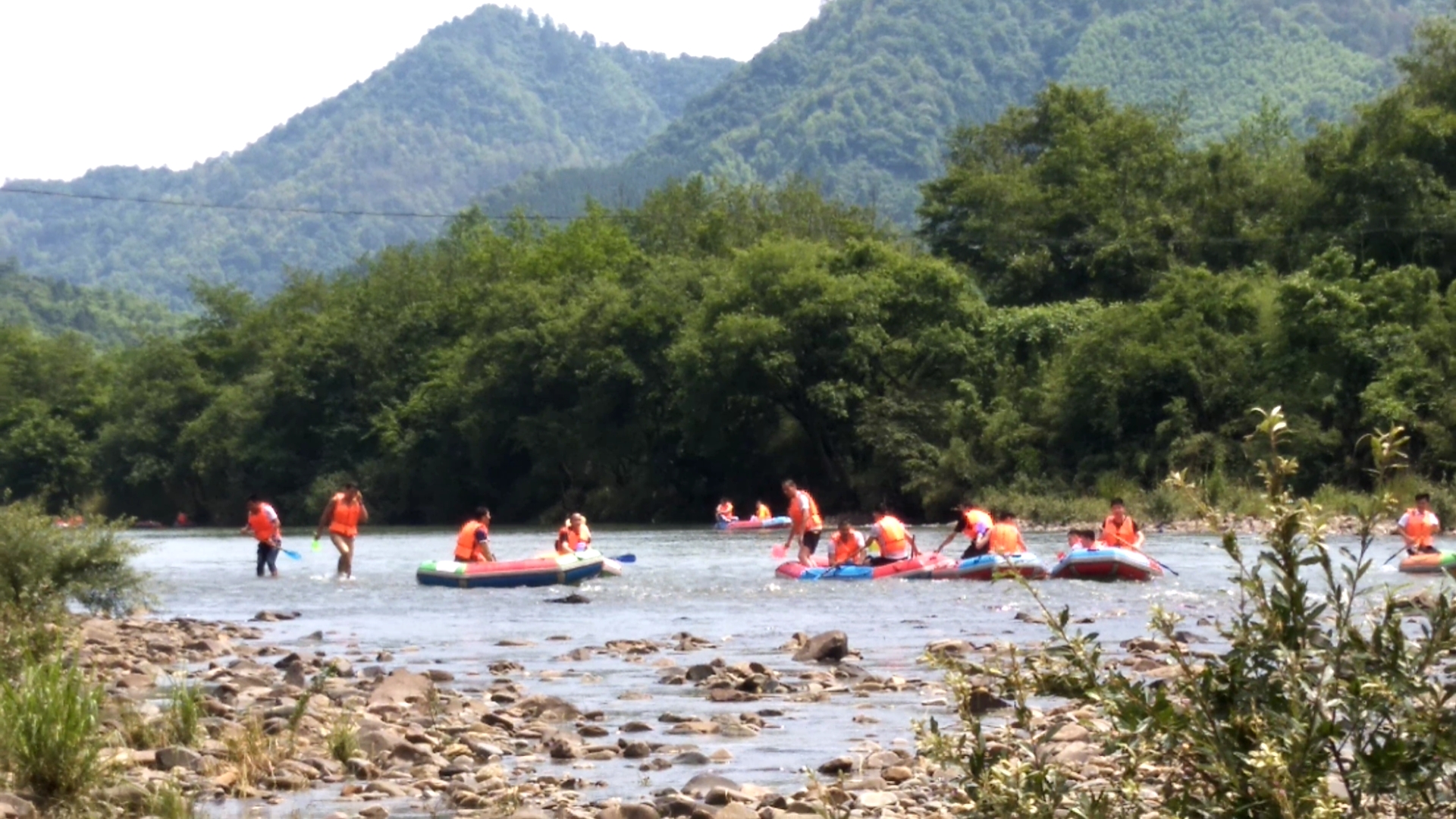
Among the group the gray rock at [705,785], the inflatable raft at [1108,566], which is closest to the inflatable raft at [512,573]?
the inflatable raft at [1108,566]

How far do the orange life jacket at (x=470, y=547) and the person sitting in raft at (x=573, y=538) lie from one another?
1158mm

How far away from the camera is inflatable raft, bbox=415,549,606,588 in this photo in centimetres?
2709

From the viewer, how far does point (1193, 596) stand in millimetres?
22078

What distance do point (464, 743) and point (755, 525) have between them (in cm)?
3843

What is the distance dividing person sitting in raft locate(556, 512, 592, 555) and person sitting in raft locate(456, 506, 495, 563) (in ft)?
3.44

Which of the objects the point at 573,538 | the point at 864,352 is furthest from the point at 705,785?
the point at 864,352

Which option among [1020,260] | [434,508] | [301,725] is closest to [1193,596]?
[301,725]

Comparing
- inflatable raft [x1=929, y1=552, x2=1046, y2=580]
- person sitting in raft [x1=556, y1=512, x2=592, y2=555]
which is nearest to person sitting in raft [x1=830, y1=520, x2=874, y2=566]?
inflatable raft [x1=929, y1=552, x2=1046, y2=580]

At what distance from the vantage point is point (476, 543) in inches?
1102

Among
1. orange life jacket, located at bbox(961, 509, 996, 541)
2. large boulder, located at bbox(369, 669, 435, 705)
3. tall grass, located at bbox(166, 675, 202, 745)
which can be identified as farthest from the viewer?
orange life jacket, located at bbox(961, 509, 996, 541)

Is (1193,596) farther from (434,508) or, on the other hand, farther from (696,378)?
(434,508)

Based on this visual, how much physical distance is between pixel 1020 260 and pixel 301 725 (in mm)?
51945

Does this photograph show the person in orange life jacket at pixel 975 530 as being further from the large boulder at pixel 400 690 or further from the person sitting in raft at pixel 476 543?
the large boulder at pixel 400 690

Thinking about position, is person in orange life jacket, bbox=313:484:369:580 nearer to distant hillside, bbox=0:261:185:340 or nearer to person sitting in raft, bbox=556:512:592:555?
person sitting in raft, bbox=556:512:592:555
